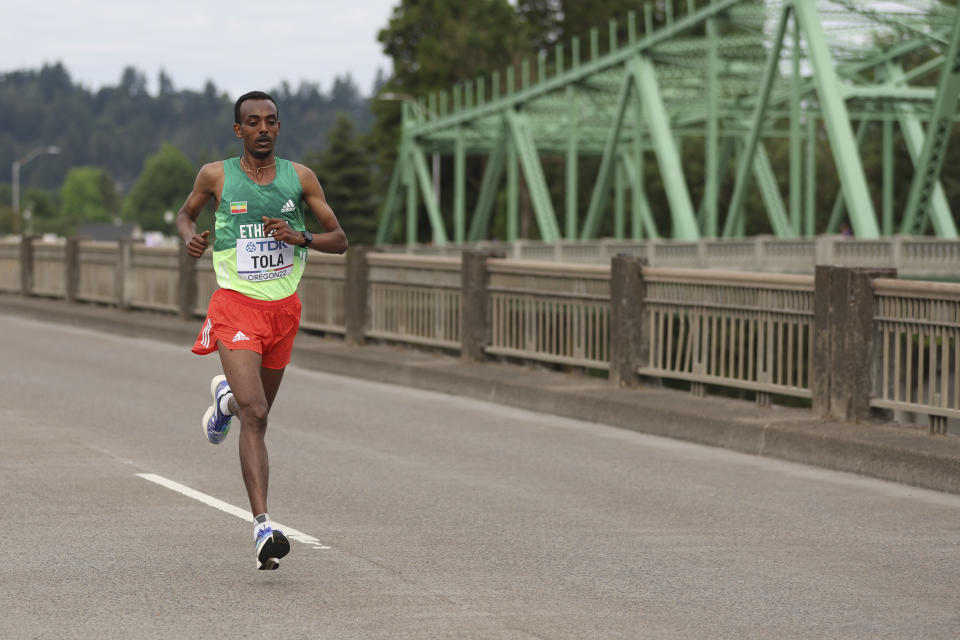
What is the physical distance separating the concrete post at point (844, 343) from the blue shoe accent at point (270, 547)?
5.60m

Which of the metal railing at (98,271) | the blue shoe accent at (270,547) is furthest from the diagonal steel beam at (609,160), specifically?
the blue shoe accent at (270,547)

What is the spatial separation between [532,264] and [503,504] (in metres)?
6.72

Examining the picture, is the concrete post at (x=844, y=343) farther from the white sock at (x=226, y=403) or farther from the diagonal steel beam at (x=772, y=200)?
the diagonal steel beam at (x=772, y=200)

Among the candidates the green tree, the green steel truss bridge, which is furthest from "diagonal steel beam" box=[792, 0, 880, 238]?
the green tree

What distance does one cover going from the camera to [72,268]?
28.3 metres

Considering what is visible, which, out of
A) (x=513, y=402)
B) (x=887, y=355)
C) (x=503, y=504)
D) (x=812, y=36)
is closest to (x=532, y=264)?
(x=513, y=402)

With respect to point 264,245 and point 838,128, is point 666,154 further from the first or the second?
point 264,245

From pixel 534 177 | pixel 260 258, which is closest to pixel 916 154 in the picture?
pixel 534 177

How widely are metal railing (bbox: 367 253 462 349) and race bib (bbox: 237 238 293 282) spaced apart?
955 cm

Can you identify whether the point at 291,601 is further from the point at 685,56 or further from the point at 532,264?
the point at 685,56

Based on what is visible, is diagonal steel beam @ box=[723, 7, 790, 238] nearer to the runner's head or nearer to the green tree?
the runner's head

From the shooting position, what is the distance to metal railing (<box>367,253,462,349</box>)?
17453 millimetres

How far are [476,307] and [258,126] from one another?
932 centimetres

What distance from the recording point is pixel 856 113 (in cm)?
7081
